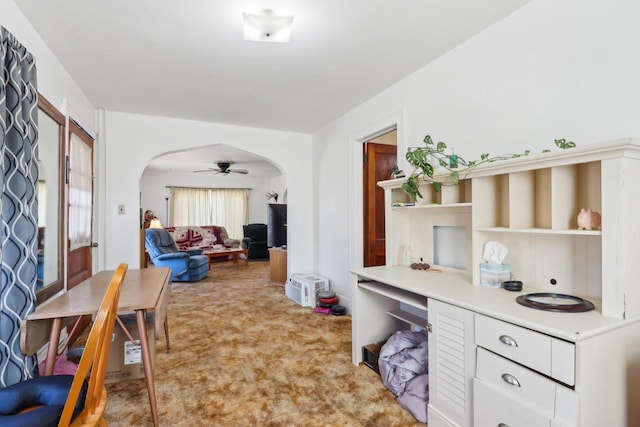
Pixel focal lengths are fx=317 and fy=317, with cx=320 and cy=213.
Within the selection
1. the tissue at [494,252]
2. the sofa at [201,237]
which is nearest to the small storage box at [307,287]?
the tissue at [494,252]

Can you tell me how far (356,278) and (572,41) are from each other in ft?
6.05

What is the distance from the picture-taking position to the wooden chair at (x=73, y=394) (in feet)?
3.24

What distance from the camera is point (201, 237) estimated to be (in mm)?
7590

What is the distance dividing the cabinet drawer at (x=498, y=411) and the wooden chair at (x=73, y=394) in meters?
1.51

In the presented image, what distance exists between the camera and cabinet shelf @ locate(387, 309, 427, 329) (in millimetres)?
2162

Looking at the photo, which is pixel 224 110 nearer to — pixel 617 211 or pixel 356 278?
pixel 356 278

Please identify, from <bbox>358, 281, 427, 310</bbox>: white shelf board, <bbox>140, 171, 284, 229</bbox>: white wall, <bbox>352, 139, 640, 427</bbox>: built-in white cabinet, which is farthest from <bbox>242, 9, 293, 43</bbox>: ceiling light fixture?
<bbox>140, 171, 284, 229</bbox>: white wall

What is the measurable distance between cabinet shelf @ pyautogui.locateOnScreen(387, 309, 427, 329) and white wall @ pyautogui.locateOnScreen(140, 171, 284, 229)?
6.56 meters

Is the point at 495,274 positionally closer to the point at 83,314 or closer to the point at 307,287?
the point at 83,314

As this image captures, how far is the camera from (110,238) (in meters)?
3.54

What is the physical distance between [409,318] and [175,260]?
4.32m

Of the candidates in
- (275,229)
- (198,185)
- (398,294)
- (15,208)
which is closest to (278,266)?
(275,229)

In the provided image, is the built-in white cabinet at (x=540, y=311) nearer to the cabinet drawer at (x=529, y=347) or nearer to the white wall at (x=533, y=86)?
the cabinet drawer at (x=529, y=347)

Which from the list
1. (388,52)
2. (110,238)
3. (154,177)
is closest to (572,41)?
(388,52)
